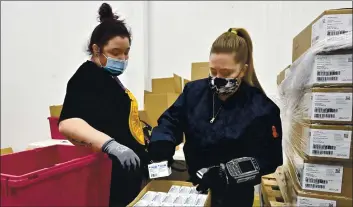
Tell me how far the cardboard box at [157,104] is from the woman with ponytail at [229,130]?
0.53 metres

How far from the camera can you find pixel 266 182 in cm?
131

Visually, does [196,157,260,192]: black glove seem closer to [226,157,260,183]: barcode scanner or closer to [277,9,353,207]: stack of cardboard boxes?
[226,157,260,183]: barcode scanner

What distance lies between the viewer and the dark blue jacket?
0.85 metres

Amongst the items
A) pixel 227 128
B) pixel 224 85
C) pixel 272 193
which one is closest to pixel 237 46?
pixel 224 85

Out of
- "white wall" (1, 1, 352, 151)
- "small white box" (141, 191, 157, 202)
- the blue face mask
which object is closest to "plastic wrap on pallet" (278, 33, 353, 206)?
"small white box" (141, 191, 157, 202)

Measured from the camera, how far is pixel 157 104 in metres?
1.49

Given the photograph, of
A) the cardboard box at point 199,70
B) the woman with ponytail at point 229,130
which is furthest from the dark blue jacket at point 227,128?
the cardboard box at point 199,70

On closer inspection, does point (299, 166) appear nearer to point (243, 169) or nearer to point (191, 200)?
point (243, 169)

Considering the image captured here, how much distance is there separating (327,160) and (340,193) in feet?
0.31

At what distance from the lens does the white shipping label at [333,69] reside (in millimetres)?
667

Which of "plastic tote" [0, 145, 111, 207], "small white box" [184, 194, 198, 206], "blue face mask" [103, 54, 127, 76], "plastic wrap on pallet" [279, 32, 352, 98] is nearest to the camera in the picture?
"plastic wrap on pallet" [279, 32, 352, 98]

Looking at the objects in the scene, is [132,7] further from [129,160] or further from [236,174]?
[236,174]

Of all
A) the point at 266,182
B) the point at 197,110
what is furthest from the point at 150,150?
the point at 266,182

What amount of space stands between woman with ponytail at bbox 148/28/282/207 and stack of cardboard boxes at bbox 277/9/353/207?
0.12 meters
